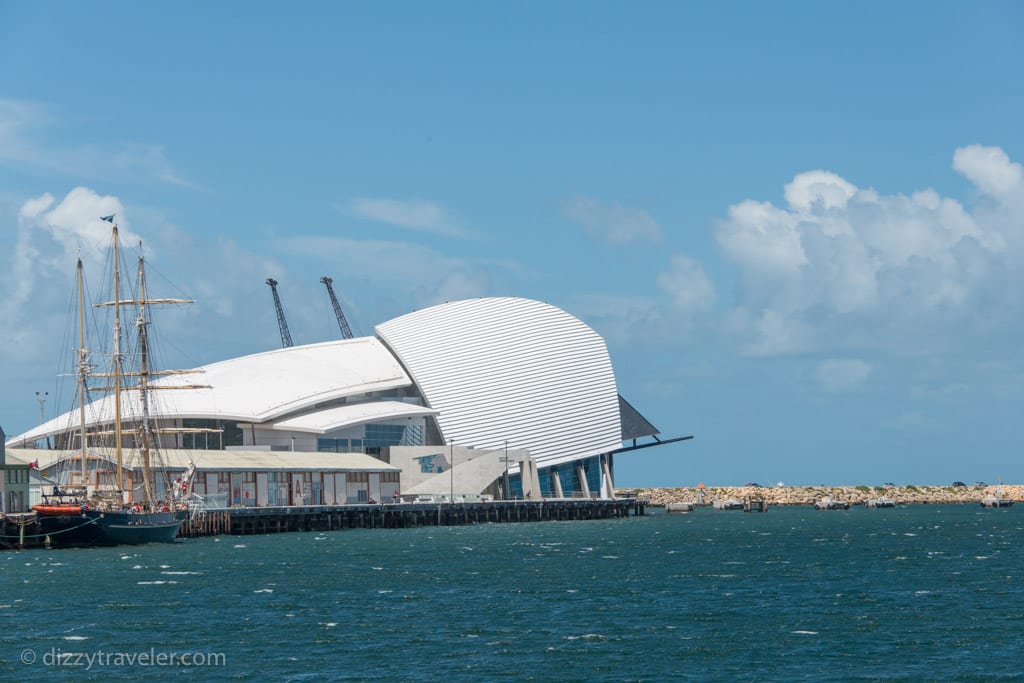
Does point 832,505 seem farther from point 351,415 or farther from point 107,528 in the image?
point 107,528

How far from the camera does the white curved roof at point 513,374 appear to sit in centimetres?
13450

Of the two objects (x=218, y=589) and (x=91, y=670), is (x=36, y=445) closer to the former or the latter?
(x=218, y=589)

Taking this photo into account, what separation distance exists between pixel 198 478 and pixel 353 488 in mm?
17506

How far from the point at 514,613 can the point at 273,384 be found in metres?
83.3

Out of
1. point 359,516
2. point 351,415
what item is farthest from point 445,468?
point 359,516

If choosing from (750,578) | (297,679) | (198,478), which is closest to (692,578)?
(750,578)

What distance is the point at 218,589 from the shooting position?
56125 millimetres

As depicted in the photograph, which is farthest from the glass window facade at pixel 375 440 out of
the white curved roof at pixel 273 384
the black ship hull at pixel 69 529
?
the black ship hull at pixel 69 529

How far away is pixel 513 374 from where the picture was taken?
137125mm

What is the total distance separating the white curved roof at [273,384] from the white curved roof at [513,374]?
10.2ft

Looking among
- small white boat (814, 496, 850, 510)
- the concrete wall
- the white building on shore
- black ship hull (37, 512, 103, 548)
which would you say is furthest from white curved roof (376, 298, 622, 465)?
black ship hull (37, 512, 103, 548)

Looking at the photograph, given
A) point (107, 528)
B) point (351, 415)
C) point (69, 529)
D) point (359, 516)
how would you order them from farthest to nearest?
point (351, 415) < point (359, 516) < point (107, 528) < point (69, 529)

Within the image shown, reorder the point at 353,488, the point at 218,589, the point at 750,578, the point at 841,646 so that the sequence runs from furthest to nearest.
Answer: the point at 353,488 → the point at 750,578 → the point at 218,589 → the point at 841,646

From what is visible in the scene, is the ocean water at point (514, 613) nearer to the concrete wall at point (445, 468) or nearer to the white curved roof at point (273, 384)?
the white curved roof at point (273, 384)
